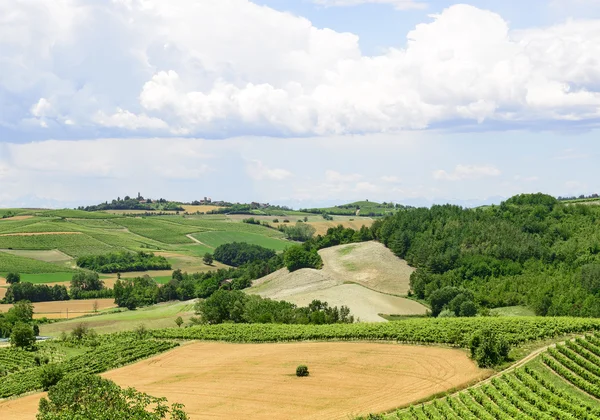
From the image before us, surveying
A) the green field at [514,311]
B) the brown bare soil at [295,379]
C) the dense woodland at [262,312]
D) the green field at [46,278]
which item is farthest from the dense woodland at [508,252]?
the green field at [46,278]

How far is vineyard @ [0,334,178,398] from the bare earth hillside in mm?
36078

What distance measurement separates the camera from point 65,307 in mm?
157875

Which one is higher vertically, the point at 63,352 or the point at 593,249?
the point at 593,249

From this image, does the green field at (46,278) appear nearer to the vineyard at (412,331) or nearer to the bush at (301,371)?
the vineyard at (412,331)

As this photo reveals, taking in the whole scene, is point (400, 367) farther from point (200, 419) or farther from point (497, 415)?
point (200, 419)

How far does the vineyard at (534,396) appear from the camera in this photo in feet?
171

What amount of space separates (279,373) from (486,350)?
68.7ft

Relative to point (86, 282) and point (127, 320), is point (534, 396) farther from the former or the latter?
point (86, 282)

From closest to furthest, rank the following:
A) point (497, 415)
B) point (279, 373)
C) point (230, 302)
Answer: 1. point (497, 415)
2. point (279, 373)
3. point (230, 302)

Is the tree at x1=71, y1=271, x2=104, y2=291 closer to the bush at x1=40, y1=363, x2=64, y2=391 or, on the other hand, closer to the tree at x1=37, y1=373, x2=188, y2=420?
the bush at x1=40, y1=363, x2=64, y2=391

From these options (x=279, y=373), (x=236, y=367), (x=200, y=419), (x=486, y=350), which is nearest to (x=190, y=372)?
(x=236, y=367)

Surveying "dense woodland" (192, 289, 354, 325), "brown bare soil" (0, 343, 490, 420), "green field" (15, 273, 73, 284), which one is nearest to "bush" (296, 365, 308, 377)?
"brown bare soil" (0, 343, 490, 420)

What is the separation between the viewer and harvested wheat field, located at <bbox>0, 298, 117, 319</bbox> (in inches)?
5891

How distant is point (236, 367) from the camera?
252 ft
